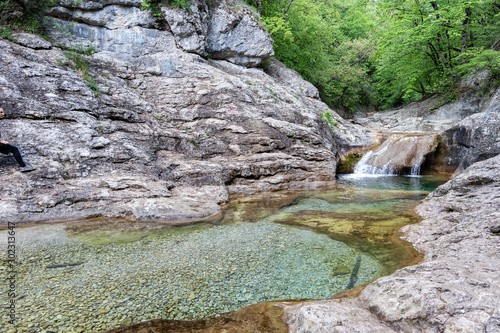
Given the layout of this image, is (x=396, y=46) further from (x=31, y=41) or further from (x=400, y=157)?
(x=31, y=41)

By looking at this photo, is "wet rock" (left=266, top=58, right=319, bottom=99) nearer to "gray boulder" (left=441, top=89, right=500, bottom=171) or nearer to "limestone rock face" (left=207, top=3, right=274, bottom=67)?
"limestone rock face" (left=207, top=3, right=274, bottom=67)

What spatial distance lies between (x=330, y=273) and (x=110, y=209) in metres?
5.60

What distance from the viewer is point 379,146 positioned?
53.5 ft

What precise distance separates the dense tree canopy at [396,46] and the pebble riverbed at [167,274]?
55.4 feet

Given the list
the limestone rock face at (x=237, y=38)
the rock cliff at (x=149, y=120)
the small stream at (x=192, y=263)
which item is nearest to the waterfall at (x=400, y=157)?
the rock cliff at (x=149, y=120)

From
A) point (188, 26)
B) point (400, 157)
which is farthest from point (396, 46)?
point (188, 26)

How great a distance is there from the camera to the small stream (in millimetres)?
3229

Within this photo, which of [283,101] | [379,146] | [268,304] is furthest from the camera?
[379,146]

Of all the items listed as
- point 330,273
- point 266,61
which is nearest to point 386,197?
point 330,273

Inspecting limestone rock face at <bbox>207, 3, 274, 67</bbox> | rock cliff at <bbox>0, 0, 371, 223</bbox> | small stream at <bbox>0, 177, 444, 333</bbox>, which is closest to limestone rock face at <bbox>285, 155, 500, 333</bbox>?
small stream at <bbox>0, 177, 444, 333</bbox>

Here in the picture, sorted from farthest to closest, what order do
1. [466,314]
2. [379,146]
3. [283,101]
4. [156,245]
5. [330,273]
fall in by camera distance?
[379,146] → [283,101] → [156,245] → [330,273] → [466,314]

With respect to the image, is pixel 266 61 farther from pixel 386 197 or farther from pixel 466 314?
pixel 466 314

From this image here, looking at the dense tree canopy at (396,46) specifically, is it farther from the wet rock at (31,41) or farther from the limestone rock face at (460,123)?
the wet rock at (31,41)

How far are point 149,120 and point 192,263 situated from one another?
25.8 ft
